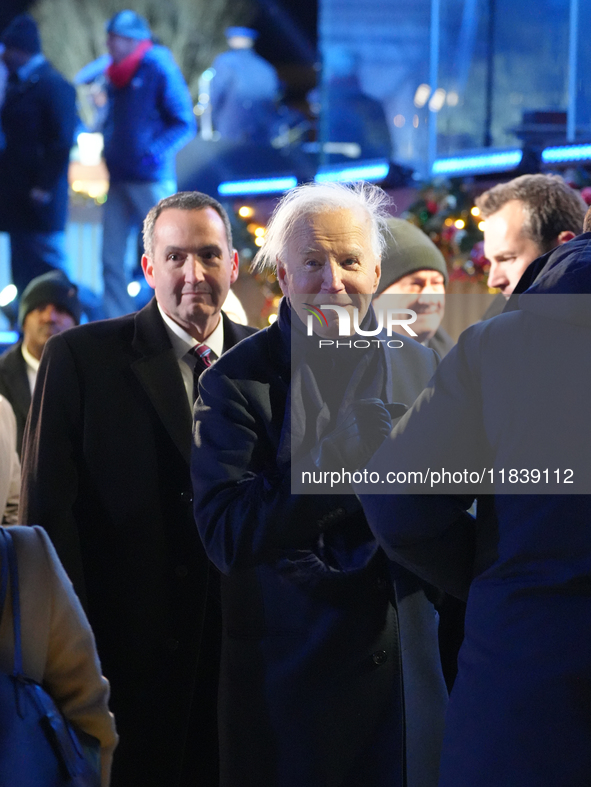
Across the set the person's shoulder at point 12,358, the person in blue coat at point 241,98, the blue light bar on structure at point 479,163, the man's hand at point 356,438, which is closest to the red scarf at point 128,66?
the person in blue coat at point 241,98

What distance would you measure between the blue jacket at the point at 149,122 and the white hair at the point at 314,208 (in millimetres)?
4367

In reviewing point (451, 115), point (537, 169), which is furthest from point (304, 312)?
point (451, 115)

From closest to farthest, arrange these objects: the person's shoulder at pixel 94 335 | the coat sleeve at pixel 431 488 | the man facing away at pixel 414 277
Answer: the coat sleeve at pixel 431 488
the person's shoulder at pixel 94 335
the man facing away at pixel 414 277

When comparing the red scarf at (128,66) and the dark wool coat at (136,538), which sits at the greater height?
the red scarf at (128,66)

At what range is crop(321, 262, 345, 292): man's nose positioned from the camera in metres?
1.83

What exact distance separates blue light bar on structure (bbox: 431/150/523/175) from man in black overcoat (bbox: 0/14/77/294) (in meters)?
2.45

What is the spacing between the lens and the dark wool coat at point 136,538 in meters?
2.22

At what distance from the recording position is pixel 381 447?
5.07 feet

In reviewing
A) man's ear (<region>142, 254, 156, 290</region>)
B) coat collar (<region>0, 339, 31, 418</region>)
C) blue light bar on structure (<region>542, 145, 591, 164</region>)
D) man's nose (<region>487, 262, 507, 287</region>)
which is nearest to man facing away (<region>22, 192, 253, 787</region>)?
man's ear (<region>142, 254, 156, 290</region>)

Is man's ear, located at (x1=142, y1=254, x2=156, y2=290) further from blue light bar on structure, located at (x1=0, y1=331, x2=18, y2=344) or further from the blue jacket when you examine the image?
the blue jacket

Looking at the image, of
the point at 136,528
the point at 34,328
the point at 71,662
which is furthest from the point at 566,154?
the point at 71,662

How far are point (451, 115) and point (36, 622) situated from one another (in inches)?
266

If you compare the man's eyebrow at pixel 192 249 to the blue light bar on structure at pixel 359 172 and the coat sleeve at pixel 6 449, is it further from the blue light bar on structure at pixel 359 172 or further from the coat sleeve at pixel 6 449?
the blue light bar on structure at pixel 359 172

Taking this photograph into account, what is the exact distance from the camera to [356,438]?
167cm
